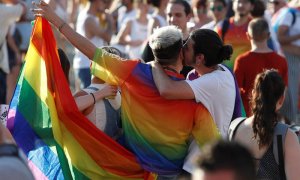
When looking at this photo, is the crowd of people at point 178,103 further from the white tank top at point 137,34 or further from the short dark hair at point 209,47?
the white tank top at point 137,34

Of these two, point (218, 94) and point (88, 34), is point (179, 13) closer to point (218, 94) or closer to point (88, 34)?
point (218, 94)

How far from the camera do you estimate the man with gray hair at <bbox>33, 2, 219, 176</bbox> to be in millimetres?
5496

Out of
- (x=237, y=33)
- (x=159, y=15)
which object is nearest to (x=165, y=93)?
(x=237, y=33)

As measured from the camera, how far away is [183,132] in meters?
5.53

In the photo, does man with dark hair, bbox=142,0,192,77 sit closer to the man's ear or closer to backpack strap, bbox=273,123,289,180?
the man's ear

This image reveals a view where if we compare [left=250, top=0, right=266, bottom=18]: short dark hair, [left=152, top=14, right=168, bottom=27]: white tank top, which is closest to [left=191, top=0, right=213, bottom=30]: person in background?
[left=152, top=14, right=168, bottom=27]: white tank top

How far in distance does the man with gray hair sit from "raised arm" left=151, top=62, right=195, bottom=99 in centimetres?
4

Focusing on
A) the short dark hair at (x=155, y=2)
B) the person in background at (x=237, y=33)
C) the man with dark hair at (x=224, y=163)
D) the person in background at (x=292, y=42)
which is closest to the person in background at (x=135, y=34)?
the short dark hair at (x=155, y=2)

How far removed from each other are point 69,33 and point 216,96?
0.96 metres

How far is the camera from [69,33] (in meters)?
5.55

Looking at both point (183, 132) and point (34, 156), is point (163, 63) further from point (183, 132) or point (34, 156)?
point (34, 156)

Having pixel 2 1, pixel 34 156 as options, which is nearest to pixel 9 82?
pixel 2 1

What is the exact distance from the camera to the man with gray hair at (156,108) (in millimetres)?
5496

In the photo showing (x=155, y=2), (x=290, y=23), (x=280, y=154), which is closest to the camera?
(x=280, y=154)
